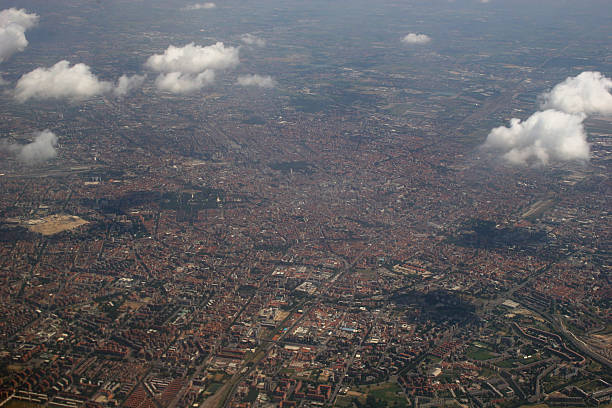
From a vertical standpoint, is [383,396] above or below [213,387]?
below

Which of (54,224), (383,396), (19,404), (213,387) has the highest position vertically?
(54,224)

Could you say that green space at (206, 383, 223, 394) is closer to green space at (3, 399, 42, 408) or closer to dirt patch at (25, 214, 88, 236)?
green space at (3, 399, 42, 408)

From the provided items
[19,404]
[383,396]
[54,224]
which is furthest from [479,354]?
[54,224]

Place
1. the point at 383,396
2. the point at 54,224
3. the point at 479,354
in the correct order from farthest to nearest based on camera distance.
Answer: the point at 54,224 < the point at 479,354 < the point at 383,396

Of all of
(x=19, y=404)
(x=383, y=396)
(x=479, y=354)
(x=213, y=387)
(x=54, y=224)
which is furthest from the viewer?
(x=54, y=224)

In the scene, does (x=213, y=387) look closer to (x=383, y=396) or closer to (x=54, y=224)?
(x=383, y=396)

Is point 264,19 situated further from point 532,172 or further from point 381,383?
point 381,383

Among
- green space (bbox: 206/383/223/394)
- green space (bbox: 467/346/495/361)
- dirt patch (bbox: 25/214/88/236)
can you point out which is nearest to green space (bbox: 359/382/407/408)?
green space (bbox: 467/346/495/361)

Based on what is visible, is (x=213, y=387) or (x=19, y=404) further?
(x=213, y=387)

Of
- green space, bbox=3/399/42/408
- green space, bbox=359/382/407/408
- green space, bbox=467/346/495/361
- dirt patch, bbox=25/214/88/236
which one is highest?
dirt patch, bbox=25/214/88/236

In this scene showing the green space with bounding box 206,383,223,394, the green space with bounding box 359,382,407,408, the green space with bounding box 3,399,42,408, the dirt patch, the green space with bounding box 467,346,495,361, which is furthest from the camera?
the dirt patch

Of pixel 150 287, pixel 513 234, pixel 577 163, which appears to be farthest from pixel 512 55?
pixel 150 287
